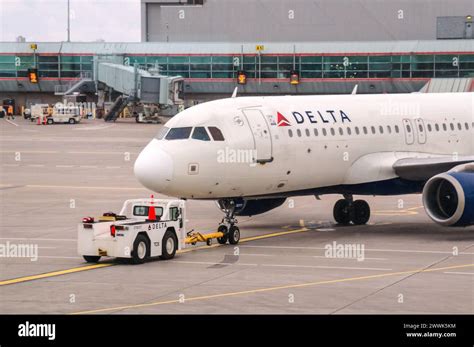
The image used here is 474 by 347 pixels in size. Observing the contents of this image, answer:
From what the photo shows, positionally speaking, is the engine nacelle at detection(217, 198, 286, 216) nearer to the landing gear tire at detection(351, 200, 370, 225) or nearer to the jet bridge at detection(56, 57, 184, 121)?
the landing gear tire at detection(351, 200, 370, 225)

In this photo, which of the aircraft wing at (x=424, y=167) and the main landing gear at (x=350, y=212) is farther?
the main landing gear at (x=350, y=212)

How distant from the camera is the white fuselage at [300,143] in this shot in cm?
3472

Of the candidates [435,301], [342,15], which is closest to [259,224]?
[435,301]

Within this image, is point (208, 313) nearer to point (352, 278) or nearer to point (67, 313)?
point (67, 313)

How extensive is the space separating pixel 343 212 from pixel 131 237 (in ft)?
39.0

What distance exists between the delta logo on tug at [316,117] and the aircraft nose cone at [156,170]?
191 inches

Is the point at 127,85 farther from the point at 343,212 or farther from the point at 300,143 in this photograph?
the point at 300,143

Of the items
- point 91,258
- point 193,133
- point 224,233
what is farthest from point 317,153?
point 91,258

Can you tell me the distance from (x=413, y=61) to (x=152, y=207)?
84.9 meters

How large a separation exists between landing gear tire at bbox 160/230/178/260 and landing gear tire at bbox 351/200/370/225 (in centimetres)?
1006

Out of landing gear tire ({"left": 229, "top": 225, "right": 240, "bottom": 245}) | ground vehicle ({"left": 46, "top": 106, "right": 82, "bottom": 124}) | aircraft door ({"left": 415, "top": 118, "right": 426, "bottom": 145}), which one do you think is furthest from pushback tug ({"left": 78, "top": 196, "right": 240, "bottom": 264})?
ground vehicle ({"left": 46, "top": 106, "right": 82, "bottom": 124})

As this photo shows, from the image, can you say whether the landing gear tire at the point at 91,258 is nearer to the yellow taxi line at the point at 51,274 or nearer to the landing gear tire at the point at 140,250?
the yellow taxi line at the point at 51,274

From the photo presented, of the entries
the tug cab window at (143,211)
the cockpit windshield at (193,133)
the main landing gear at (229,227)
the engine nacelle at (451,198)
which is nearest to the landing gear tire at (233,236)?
the main landing gear at (229,227)

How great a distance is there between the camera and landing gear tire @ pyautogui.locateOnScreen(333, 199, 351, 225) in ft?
136
